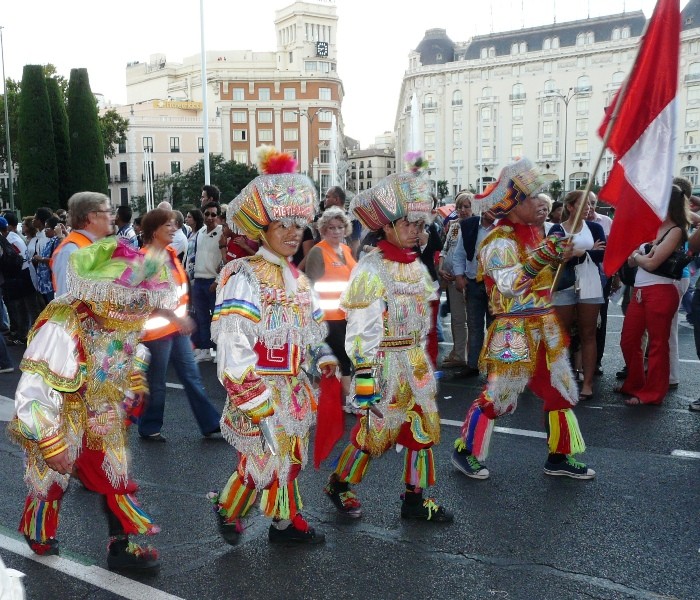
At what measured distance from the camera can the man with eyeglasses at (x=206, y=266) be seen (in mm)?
8562

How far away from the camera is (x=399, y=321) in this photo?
4.00 m

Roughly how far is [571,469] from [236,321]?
8.78 ft

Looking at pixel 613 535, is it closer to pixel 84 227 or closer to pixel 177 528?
pixel 177 528

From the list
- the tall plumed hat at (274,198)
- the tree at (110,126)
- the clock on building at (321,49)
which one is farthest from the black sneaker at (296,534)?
the clock on building at (321,49)

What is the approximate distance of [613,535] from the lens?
398cm

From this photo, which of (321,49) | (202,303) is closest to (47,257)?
(202,303)

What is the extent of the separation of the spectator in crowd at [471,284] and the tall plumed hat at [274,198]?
178 inches

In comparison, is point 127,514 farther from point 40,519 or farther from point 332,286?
point 332,286

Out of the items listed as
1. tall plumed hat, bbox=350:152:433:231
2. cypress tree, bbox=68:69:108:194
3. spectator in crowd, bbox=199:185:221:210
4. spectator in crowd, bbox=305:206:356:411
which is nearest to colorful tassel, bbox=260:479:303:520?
tall plumed hat, bbox=350:152:433:231

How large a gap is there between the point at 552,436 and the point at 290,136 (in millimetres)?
90255

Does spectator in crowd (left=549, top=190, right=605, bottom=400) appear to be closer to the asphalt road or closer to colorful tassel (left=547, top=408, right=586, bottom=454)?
the asphalt road

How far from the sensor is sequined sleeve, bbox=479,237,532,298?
14.3 feet

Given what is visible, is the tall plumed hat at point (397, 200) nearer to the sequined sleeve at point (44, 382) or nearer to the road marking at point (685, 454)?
the sequined sleeve at point (44, 382)

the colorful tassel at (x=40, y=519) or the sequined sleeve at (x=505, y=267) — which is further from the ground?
the sequined sleeve at (x=505, y=267)
